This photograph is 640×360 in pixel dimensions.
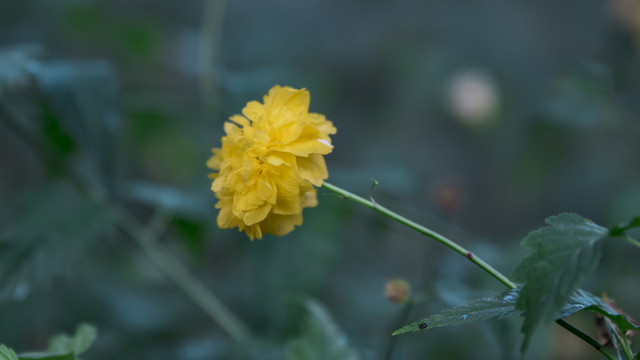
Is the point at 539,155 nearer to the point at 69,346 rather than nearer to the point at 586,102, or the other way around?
the point at 586,102

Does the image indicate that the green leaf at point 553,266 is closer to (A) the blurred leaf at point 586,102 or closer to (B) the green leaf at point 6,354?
(B) the green leaf at point 6,354

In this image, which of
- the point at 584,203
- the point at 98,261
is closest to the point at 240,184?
the point at 98,261

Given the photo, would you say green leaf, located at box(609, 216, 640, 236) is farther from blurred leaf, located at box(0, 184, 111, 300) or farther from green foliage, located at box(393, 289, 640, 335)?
blurred leaf, located at box(0, 184, 111, 300)

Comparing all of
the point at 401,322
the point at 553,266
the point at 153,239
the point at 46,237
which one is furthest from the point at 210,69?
the point at 553,266

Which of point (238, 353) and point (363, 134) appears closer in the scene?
point (238, 353)

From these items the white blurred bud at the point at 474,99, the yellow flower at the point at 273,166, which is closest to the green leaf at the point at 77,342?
the yellow flower at the point at 273,166

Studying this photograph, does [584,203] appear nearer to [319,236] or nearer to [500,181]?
[500,181]

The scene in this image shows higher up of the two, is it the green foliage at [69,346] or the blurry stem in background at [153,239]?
the blurry stem in background at [153,239]
